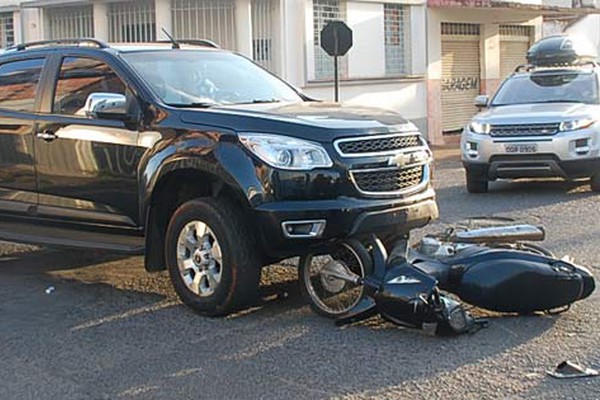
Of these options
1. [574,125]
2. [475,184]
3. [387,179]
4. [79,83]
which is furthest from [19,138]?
[574,125]

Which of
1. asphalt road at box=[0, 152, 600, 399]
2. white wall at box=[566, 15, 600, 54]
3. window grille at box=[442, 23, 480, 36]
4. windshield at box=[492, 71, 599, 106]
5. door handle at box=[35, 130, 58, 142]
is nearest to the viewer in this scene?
asphalt road at box=[0, 152, 600, 399]

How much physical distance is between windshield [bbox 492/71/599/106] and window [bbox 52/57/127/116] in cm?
768

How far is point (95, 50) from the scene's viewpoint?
750cm

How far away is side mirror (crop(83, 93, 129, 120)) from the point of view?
22.7 feet

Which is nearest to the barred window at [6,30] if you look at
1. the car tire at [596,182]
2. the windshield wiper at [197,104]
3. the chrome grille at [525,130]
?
the chrome grille at [525,130]

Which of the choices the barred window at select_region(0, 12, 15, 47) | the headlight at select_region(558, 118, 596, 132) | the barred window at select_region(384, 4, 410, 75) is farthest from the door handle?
the barred window at select_region(384, 4, 410, 75)

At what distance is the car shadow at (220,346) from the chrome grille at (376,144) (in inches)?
45.6

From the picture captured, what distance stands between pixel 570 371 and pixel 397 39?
17.9m

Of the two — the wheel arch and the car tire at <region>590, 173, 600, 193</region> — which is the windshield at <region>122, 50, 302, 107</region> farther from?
the car tire at <region>590, 173, 600, 193</region>

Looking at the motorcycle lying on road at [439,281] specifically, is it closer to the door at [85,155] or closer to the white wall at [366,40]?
the door at [85,155]

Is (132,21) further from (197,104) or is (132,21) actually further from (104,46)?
(197,104)

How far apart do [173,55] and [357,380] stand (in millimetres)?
3606

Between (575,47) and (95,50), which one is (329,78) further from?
(95,50)

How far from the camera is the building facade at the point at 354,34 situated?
64.0ft
